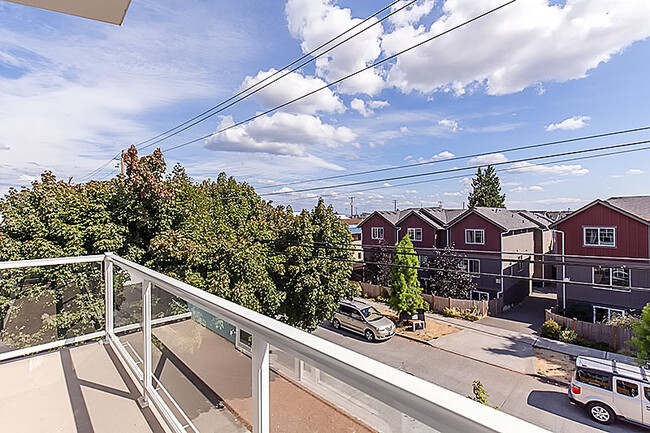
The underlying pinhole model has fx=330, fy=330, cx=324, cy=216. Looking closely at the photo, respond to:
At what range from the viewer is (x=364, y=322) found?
11070 millimetres

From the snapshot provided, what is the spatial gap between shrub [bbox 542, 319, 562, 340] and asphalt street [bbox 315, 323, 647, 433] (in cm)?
224

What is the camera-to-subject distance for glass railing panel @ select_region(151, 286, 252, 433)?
44.6 inches

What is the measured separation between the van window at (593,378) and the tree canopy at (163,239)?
5410 mm

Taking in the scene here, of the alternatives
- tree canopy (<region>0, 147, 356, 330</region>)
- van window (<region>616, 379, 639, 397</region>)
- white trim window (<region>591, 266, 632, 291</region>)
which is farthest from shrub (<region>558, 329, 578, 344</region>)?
tree canopy (<region>0, 147, 356, 330</region>)

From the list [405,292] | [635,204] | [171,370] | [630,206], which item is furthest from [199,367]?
[635,204]

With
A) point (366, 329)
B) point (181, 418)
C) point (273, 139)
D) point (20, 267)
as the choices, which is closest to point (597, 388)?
point (366, 329)

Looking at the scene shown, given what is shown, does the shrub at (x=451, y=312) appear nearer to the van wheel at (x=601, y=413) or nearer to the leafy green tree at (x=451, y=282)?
the leafy green tree at (x=451, y=282)

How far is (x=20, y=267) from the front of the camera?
2561 millimetres

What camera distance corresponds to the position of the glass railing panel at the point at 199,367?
1.13m

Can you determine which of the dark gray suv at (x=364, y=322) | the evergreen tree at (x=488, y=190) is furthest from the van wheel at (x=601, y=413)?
the evergreen tree at (x=488, y=190)

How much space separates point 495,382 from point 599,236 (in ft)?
23.6

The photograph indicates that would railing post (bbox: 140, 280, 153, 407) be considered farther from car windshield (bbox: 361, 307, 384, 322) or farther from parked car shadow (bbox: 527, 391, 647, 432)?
car windshield (bbox: 361, 307, 384, 322)

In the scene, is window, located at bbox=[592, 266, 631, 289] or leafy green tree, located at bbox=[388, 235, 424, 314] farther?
leafy green tree, located at bbox=[388, 235, 424, 314]

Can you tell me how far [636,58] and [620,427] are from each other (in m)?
7.86
